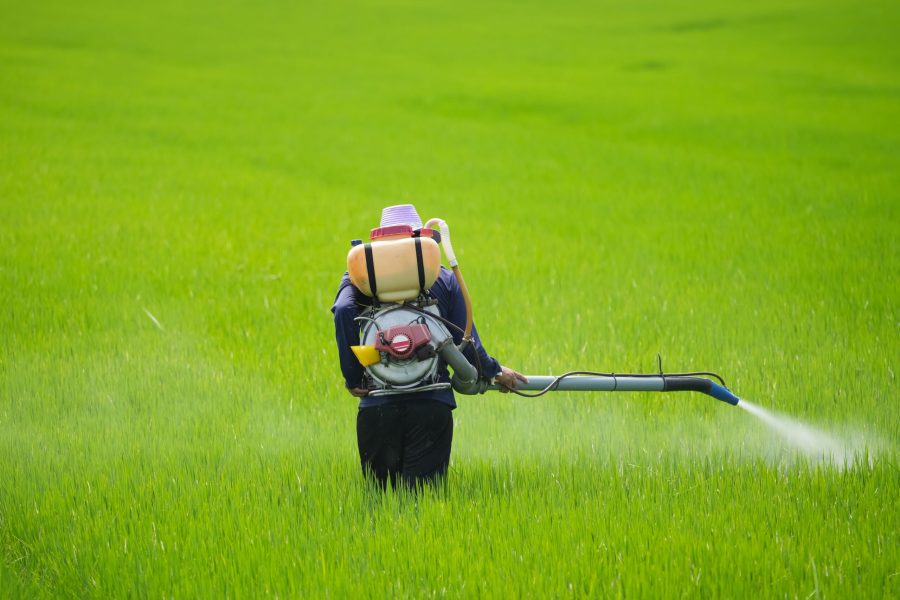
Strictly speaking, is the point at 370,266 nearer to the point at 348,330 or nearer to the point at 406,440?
the point at 348,330

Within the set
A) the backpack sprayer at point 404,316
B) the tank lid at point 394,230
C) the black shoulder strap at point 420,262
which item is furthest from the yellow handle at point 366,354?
the tank lid at point 394,230

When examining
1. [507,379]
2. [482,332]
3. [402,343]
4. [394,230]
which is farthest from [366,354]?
[482,332]

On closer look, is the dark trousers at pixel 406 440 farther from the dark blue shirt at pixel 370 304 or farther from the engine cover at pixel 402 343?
the engine cover at pixel 402 343

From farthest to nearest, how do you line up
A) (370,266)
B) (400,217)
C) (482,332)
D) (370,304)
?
(482,332) → (370,304) → (400,217) → (370,266)

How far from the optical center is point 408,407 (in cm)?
357

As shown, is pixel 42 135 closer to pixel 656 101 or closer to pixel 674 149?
pixel 674 149

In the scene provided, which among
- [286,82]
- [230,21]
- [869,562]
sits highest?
[230,21]

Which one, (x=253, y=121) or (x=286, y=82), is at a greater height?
(x=286, y=82)

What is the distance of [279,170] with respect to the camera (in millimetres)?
13578

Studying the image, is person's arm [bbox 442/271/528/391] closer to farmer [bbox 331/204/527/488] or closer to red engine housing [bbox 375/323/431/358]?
farmer [bbox 331/204/527/488]

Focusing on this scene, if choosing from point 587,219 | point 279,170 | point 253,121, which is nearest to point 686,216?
point 587,219

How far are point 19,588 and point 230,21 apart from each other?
32.2 metres

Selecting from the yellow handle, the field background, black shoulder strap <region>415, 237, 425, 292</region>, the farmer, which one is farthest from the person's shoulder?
the field background

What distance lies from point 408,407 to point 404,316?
1.31 ft
